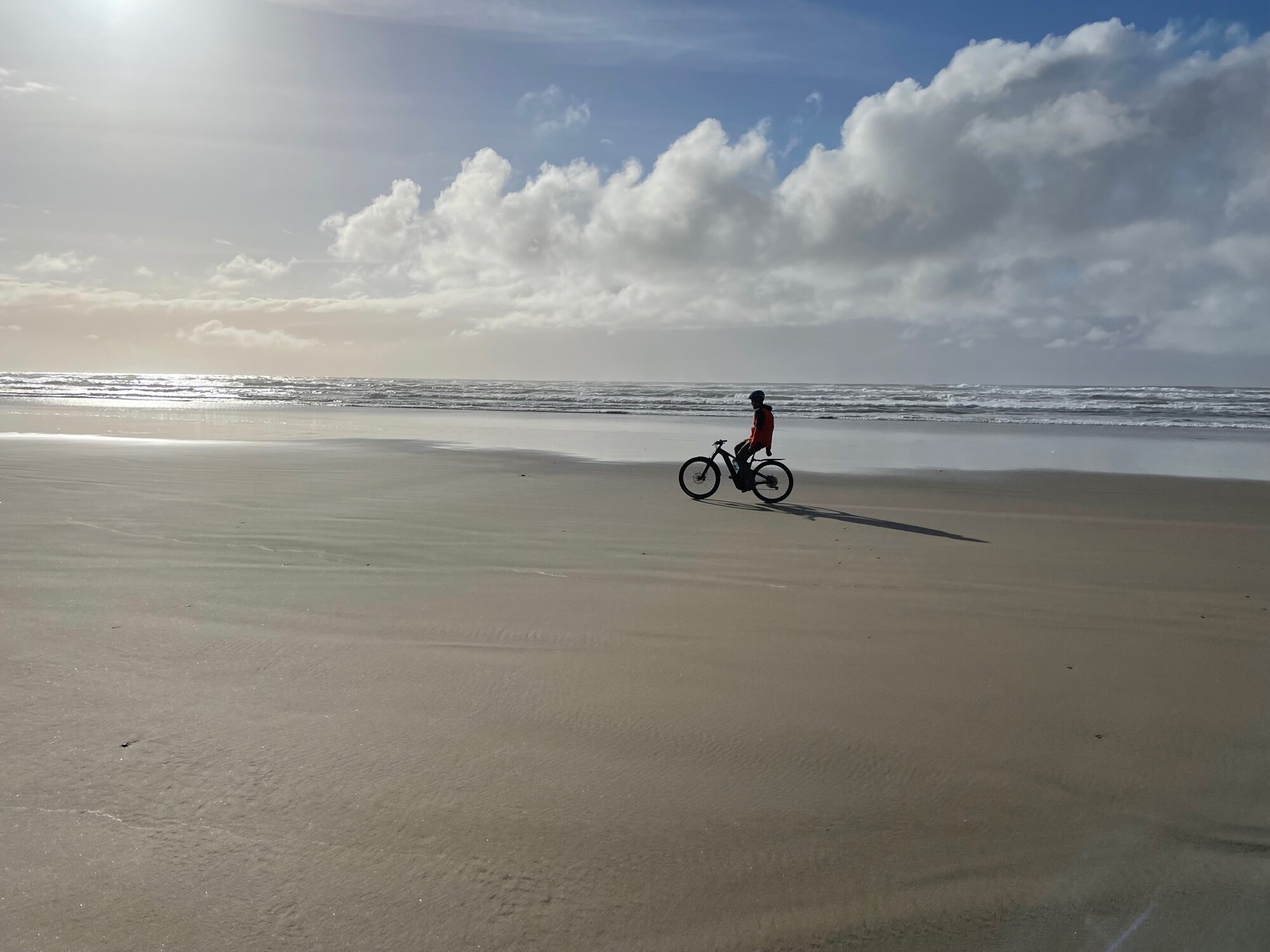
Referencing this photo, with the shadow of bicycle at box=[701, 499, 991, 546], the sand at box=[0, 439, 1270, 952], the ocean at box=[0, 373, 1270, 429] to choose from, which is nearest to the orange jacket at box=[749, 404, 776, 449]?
the shadow of bicycle at box=[701, 499, 991, 546]

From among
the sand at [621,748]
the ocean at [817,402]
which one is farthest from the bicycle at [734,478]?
the ocean at [817,402]

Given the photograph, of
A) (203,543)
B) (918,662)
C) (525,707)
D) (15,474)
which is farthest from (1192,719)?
(15,474)

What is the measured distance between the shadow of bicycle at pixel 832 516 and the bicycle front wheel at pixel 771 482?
153 millimetres

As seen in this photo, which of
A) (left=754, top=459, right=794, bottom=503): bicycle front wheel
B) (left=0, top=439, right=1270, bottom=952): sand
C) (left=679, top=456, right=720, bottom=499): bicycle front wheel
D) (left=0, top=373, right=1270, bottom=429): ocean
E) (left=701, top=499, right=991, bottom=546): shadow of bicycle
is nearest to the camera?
(left=0, top=439, right=1270, bottom=952): sand

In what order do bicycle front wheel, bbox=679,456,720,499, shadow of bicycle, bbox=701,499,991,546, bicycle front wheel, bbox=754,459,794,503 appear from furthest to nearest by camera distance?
bicycle front wheel, bbox=679,456,720,499
bicycle front wheel, bbox=754,459,794,503
shadow of bicycle, bbox=701,499,991,546

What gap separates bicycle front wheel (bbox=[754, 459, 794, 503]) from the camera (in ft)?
39.8

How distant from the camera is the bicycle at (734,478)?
12164mm

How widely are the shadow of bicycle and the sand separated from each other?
138 centimetres

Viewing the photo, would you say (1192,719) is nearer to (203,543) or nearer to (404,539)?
(404,539)

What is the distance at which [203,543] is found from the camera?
778cm

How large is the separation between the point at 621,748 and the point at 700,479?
29.5 feet

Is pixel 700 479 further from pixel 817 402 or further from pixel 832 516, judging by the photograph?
pixel 817 402

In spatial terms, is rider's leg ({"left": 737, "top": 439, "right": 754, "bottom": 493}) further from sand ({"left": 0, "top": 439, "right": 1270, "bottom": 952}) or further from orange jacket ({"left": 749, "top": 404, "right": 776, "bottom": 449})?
sand ({"left": 0, "top": 439, "right": 1270, "bottom": 952})

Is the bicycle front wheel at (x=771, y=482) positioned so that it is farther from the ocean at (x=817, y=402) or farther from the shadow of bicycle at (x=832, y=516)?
the ocean at (x=817, y=402)
